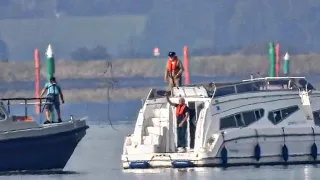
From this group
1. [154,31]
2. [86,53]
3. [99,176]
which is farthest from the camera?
[154,31]

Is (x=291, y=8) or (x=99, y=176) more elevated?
(x=291, y=8)

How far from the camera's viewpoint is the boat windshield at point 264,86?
43.7m

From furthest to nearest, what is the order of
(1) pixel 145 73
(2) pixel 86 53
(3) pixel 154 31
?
(3) pixel 154 31, (2) pixel 86 53, (1) pixel 145 73

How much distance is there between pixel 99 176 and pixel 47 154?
2.14 metres

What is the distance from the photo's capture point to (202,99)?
1705 inches

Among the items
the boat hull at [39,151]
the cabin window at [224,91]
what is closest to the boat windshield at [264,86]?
the cabin window at [224,91]

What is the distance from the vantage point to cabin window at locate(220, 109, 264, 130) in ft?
143

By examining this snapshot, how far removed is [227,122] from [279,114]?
60.0 inches

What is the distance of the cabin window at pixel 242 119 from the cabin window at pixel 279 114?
276 millimetres

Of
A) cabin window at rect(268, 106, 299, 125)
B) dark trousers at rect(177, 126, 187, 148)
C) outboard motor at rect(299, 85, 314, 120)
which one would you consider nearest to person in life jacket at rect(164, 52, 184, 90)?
dark trousers at rect(177, 126, 187, 148)

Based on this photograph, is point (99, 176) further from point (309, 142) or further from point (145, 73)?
point (145, 73)

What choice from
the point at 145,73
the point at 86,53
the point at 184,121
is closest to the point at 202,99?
the point at 184,121

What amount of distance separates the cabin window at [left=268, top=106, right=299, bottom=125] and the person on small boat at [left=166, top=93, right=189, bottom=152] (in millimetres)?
2156

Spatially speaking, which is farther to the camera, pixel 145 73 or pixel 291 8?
pixel 291 8
